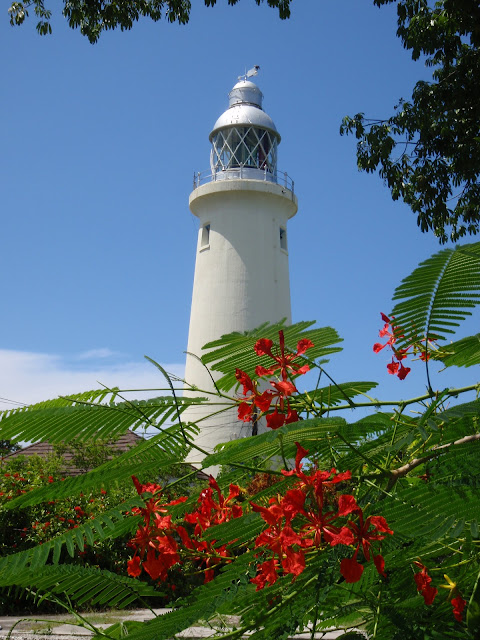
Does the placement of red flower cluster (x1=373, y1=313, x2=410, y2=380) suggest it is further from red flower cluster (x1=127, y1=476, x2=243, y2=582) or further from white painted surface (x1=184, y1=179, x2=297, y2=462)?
white painted surface (x1=184, y1=179, x2=297, y2=462)

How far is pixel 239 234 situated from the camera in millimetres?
16766

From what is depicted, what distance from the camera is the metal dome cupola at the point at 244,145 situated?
17797 millimetres

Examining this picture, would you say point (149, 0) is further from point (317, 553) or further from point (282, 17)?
point (317, 553)

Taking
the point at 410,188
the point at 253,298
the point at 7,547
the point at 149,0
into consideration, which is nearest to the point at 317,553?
the point at 149,0

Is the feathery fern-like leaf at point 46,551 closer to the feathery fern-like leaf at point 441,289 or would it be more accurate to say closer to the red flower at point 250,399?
the red flower at point 250,399

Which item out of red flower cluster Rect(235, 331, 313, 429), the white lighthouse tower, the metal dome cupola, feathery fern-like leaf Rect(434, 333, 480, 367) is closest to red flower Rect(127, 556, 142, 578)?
red flower cluster Rect(235, 331, 313, 429)

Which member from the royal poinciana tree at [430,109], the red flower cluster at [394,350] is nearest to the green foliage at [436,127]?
the royal poinciana tree at [430,109]

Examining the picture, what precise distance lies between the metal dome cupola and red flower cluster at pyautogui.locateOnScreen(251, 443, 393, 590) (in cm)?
1702

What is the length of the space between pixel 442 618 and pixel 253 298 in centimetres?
1510

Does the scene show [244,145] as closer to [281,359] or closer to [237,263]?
[237,263]

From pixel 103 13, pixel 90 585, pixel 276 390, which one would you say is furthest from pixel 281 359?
pixel 103 13

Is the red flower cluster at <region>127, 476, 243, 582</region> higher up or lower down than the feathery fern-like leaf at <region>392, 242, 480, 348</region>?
lower down

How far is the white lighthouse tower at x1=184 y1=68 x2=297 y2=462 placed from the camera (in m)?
16.0

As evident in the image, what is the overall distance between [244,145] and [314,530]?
58.6 ft
